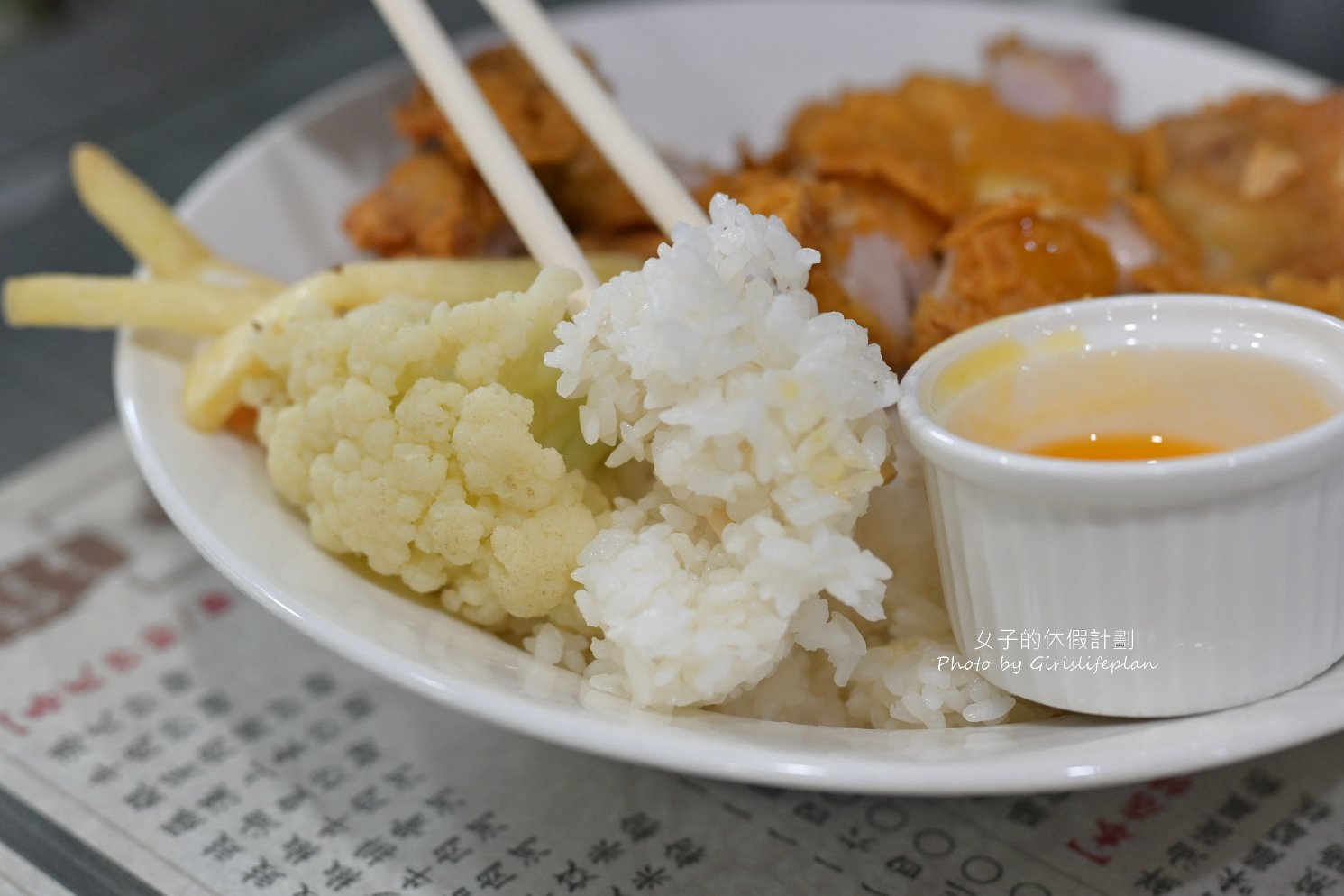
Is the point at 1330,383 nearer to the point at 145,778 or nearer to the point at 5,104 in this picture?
the point at 145,778

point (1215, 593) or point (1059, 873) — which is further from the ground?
point (1215, 593)

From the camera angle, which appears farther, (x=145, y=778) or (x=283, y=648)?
(x=283, y=648)

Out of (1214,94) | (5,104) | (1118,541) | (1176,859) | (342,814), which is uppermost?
(5,104)

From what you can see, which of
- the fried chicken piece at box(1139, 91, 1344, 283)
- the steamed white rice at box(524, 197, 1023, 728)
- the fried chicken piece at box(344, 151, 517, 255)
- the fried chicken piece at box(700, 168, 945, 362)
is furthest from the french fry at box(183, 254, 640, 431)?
the fried chicken piece at box(1139, 91, 1344, 283)

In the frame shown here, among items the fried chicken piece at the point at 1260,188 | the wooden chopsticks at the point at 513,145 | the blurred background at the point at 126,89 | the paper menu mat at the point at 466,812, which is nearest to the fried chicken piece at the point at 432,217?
the wooden chopsticks at the point at 513,145

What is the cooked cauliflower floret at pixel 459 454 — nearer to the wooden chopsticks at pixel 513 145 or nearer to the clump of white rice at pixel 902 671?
the wooden chopsticks at pixel 513 145

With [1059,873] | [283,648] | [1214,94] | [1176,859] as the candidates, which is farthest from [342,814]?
[1214,94]

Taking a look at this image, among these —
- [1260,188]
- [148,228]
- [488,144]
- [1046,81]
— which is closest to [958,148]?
[1046,81]

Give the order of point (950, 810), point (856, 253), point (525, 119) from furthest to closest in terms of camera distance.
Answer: point (525, 119) → point (856, 253) → point (950, 810)
